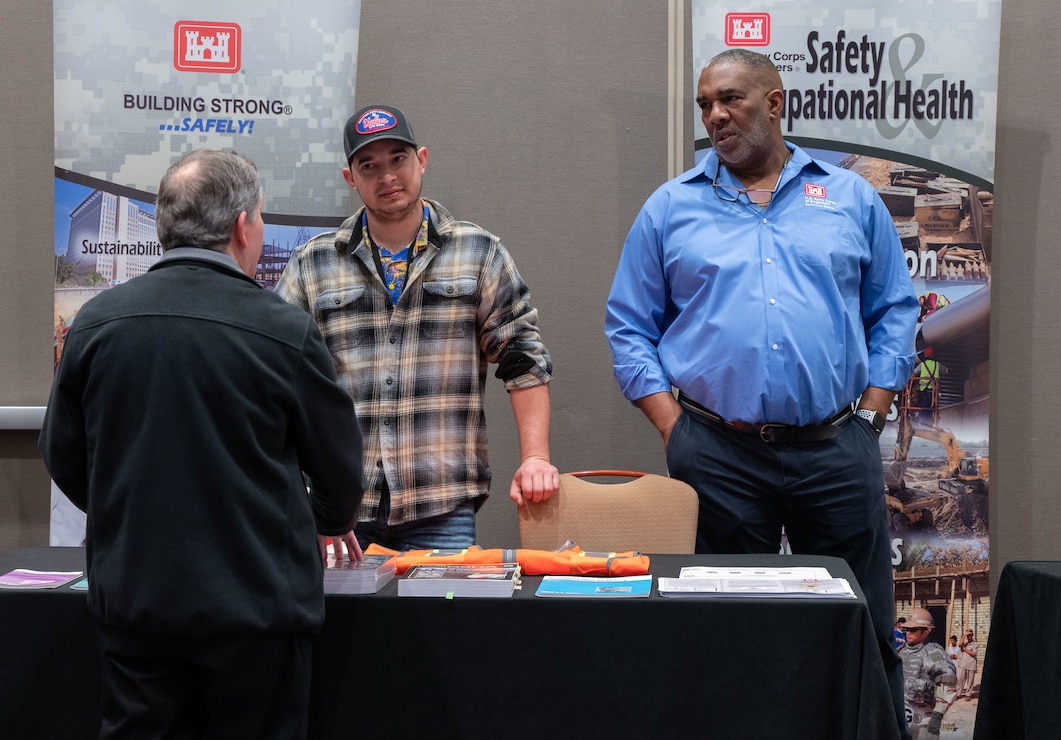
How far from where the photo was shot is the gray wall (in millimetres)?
3588

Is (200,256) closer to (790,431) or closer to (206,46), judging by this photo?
(790,431)

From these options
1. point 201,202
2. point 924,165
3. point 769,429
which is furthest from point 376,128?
→ point 924,165

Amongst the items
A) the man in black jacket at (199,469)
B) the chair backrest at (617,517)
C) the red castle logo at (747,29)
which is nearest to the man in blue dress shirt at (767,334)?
the chair backrest at (617,517)

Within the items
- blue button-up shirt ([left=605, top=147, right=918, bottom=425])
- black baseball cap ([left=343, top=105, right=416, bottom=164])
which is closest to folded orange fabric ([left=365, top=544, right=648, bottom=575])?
blue button-up shirt ([left=605, top=147, right=918, bottom=425])

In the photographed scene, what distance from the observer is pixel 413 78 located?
3604 millimetres

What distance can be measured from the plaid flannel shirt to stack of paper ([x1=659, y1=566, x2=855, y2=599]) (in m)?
0.72

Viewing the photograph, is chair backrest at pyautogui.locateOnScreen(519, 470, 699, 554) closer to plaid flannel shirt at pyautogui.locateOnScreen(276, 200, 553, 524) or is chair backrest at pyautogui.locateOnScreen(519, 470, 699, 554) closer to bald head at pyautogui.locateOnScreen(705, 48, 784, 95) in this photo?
plaid flannel shirt at pyautogui.locateOnScreen(276, 200, 553, 524)

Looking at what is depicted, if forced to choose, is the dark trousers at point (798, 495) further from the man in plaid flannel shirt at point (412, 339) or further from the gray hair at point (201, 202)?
the gray hair at point (201, 202)

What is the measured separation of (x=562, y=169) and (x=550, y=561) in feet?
6.34

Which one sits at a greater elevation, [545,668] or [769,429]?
[769,429]

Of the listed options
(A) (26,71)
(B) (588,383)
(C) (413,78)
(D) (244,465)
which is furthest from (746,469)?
(A) (26,71)

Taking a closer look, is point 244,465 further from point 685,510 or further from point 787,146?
point 787,146

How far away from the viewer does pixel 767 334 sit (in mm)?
2562

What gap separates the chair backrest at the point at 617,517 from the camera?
2.40 meters
